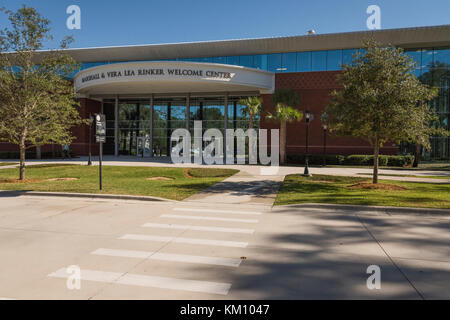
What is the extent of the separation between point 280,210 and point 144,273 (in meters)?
5.59

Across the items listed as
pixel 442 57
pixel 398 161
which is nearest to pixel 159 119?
pixel 398 161

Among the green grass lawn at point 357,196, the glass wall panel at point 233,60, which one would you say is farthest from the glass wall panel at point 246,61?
the green grass lawn at point 357,196

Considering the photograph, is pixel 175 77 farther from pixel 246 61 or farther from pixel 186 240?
pixel 186 240

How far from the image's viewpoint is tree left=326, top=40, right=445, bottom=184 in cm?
1231

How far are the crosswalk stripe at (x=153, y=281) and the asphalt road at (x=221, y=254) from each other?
0.01 meters

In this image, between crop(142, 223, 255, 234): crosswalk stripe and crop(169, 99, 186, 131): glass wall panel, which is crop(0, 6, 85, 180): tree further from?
crop(169, 99, 186, 131): glass wall panel

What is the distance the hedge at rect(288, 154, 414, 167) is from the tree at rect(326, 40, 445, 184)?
13.8 meters

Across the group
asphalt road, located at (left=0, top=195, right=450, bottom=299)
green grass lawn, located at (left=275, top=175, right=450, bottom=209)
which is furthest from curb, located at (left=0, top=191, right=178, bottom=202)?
green grass lawn, located at (left=275, top=175, right=450, bottom=209)

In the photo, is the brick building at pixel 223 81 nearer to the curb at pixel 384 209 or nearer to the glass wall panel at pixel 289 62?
the glass wall panel at pixel 289 62

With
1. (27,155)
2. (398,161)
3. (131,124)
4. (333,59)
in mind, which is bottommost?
(398,161)

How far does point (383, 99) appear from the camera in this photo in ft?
40.5

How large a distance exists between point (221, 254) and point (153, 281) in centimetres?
150

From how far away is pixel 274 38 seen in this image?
32281 millimetres
